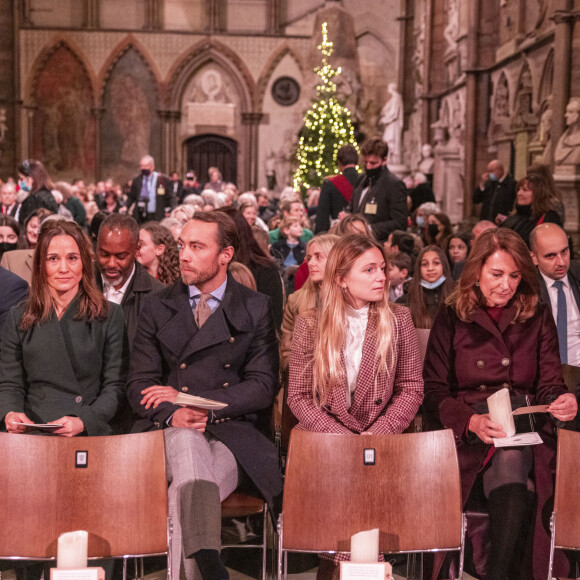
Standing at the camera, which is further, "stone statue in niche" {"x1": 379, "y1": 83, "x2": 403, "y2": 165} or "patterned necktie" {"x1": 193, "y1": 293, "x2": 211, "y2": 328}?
"stone statue in niche" {"x1": 379, "y1": 83, "x2": 403, "y2": 165}

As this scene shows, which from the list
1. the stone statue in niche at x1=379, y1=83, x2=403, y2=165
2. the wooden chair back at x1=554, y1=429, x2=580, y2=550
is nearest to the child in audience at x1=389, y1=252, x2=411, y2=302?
the wooden chair back at x1=554, y1=429, x2=580, y2=550

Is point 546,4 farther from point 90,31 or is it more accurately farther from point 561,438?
point 90,31

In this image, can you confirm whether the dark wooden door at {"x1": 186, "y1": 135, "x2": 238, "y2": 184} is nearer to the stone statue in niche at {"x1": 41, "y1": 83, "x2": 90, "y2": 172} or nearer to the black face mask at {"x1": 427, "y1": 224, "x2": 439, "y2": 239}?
the stone statue in niche at {"x1": 41, "y1": 83, "x2": 90, "y2": 172}

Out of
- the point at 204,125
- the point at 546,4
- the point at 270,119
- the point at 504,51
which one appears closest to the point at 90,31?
the point at 204,125

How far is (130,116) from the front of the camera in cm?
2572

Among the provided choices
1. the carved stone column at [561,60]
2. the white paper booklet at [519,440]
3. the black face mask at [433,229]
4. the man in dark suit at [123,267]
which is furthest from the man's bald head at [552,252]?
the carved stone column at [561,60]

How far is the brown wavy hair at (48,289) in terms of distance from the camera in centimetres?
363

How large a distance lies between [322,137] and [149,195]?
29.2ft

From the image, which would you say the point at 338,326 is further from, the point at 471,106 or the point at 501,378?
the point at 471,106

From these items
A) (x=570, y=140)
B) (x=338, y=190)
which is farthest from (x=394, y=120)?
(x=338, y=190)

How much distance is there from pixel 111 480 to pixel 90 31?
24162 millimetres

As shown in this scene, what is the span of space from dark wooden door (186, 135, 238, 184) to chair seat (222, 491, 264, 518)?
23.3 metres

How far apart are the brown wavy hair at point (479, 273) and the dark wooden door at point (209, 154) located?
2292 centimetres

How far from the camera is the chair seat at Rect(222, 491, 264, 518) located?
342cm
